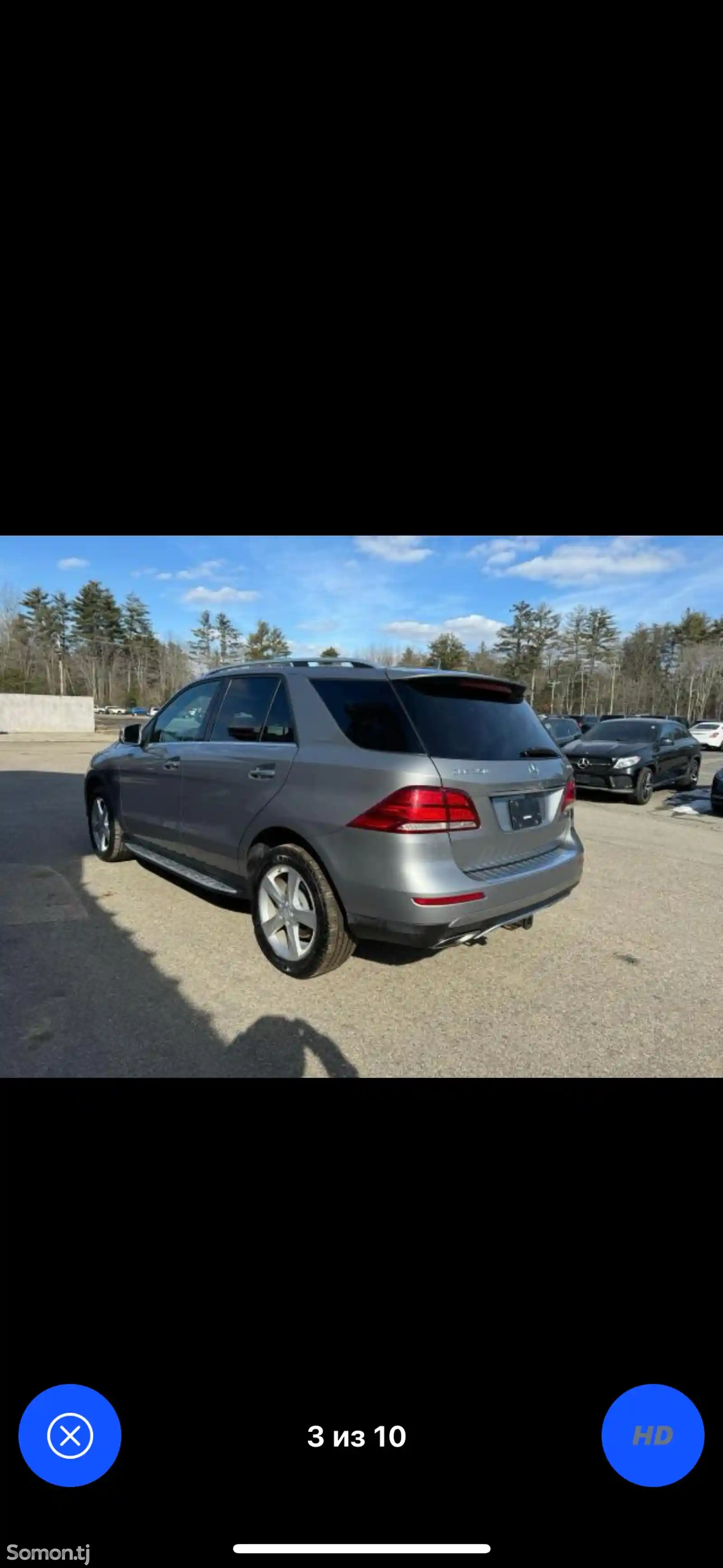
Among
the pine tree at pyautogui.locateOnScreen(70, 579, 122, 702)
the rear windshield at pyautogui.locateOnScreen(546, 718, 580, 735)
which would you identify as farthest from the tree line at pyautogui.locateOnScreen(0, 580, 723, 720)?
the rear windshield at pyautogui.locateOnScreen(546, 718, 580, 735)

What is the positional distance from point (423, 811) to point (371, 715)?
2.02 ft

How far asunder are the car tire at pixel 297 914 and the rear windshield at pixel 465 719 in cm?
89

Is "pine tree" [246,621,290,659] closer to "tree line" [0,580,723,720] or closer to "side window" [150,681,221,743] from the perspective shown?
"tree line" [0,580,723,720]

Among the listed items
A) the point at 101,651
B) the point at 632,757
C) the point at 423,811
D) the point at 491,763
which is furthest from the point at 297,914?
the point at 101,651

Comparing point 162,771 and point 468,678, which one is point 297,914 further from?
point 162,771

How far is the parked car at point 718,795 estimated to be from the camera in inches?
377

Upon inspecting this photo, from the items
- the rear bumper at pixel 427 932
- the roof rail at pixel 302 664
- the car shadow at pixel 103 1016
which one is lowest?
the car shadow at pixel 103 1016

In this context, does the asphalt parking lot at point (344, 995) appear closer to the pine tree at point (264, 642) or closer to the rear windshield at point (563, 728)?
the rear windshield at point (563, 728)

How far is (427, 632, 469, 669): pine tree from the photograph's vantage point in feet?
157

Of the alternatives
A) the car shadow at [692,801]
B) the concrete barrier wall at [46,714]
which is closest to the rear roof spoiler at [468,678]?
the car shadow at [692,801]

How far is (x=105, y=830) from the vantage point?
529cm

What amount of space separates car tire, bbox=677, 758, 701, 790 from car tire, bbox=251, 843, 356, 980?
1119 cm
